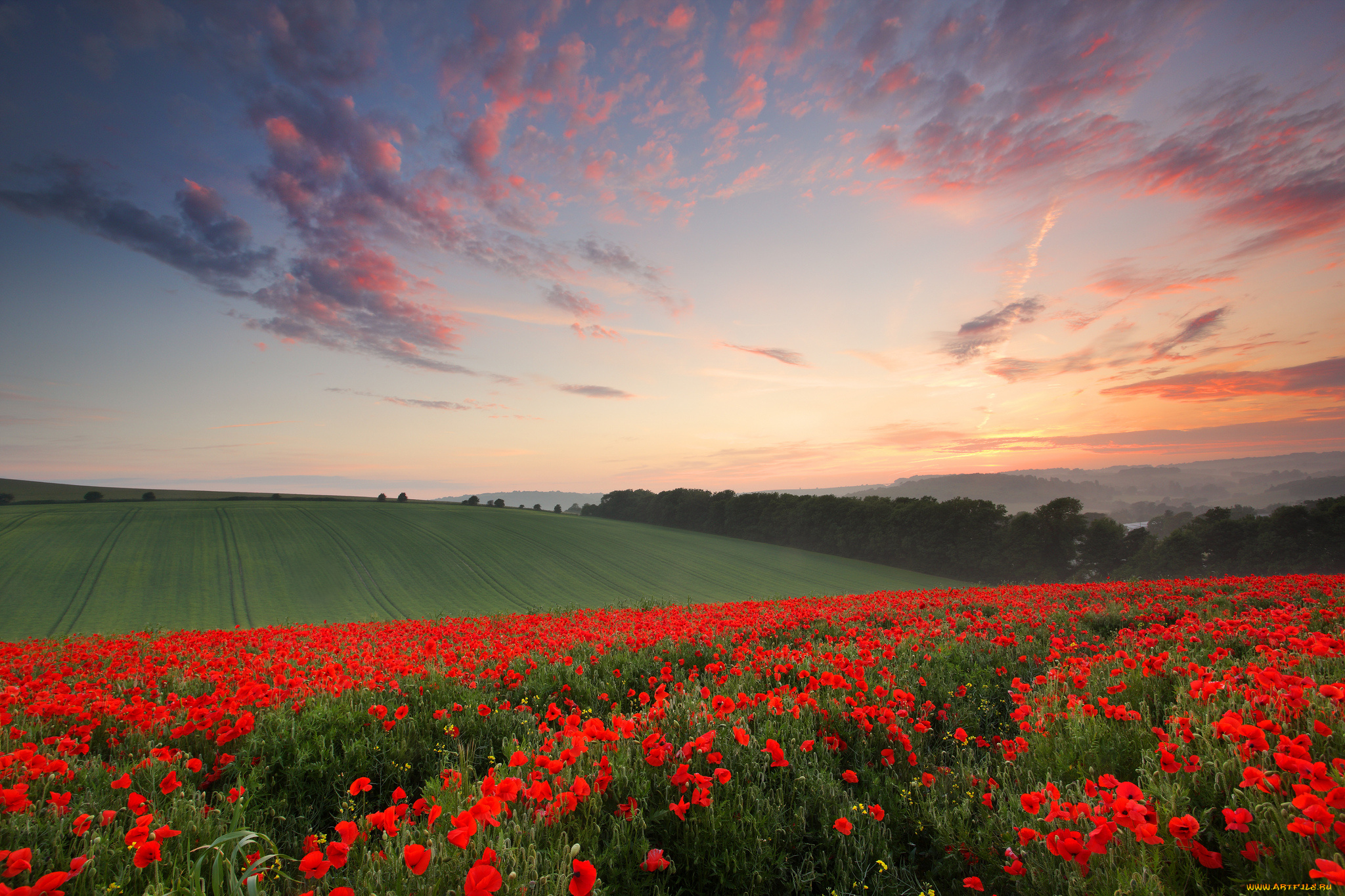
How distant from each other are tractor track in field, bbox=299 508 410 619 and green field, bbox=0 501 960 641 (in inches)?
5.1

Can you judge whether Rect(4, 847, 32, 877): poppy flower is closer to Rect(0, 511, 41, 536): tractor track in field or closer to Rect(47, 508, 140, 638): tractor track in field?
Rect(47, 508, 140, 638): tractor track in field

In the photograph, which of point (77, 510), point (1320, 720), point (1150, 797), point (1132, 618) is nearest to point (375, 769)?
point (1150, 797)

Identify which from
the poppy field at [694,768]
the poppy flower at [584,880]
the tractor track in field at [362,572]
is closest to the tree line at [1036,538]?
the tractor track in field at [362,572]

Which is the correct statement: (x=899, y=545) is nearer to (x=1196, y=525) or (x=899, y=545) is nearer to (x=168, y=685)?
(x=1196, y=525)

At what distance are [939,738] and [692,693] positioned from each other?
2.45m

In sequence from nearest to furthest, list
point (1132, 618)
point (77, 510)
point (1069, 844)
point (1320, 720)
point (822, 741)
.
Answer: point (1069, 844)
point (1320, 720)
point (822, 741)
point (1132, 618)
point (77, 510)

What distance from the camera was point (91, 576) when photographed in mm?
29109

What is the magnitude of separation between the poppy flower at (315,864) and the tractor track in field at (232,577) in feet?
96.5

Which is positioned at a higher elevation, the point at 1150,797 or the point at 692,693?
the point at 1150,797

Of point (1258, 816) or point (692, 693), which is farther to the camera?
point (692, 693)

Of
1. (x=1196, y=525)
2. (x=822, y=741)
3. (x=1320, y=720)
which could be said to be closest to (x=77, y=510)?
(x=822, y=741)

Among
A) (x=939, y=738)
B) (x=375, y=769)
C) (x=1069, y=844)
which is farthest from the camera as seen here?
(x=939, y=738)

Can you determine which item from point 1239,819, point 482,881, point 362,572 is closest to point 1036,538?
point 1239,819

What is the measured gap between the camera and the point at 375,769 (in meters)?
4.49
